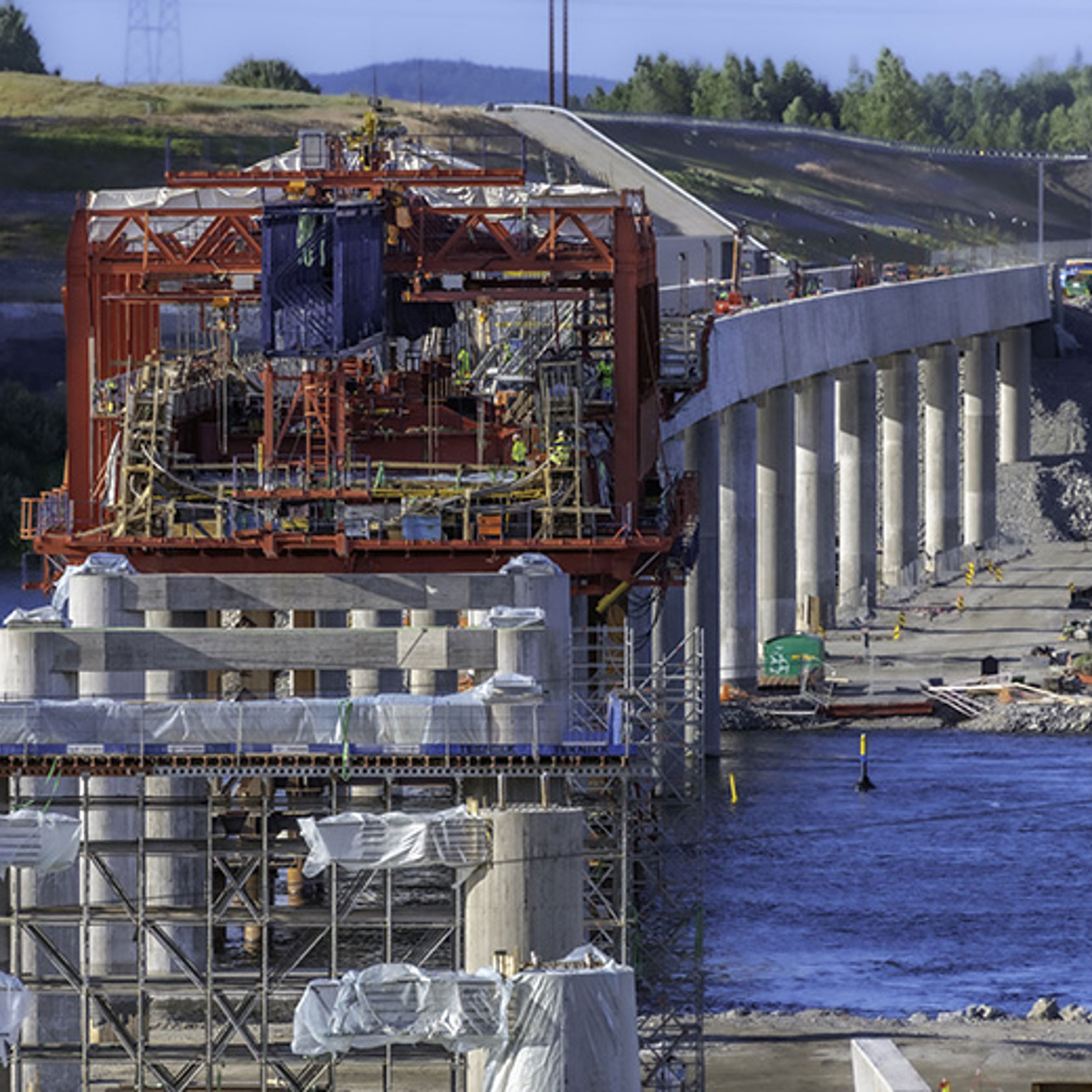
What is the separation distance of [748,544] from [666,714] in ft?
210

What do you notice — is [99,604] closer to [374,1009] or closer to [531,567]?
[531,567]

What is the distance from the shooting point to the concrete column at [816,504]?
133750 millimetres

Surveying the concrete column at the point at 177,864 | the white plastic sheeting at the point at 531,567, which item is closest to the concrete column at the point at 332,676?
the concrete column at the point at 177,864

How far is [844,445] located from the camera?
5669 inches

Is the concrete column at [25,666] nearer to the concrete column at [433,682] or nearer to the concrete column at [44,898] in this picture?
the concrete column at [44,898]

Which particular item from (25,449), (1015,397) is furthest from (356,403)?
(1015,397)

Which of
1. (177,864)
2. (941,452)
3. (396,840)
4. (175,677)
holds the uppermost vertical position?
(396,840)

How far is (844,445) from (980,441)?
14.9 meters

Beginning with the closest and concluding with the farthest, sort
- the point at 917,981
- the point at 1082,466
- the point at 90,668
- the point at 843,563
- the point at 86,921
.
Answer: the point at 86,921 → the point at 90,668 → the point at 917,981 → the point at 843,563 → the point at 1082,466

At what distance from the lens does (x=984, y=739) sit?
109 meters

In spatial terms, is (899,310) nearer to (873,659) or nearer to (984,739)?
(873,659)

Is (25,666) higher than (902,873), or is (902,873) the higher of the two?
(25,666)

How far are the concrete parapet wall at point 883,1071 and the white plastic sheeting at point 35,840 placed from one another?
1129 centimetres

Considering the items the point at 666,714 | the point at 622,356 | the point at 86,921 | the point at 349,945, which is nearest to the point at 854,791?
the point at 622,356
